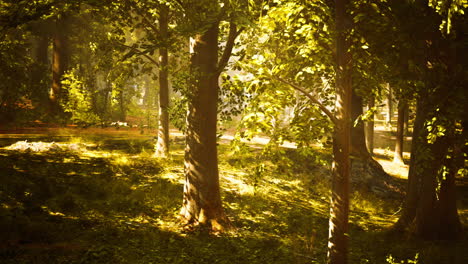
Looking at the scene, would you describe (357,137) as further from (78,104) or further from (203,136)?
(78,104)

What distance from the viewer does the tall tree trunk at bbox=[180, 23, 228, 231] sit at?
29.5 ft

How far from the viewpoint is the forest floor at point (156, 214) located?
7.43 metres

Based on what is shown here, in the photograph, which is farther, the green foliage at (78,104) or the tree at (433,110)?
the green foliage at (78,104)

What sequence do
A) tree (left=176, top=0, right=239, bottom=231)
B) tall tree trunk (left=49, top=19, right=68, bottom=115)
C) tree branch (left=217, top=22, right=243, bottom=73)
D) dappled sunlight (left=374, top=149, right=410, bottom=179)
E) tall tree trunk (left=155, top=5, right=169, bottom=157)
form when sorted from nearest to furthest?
tree branch (left=217, top=22, right=243, bottom=73) < tree (left=176, top=0, right=239, bottom=231) < tall tree trunk (left=155, top=5, right=169, bottom=157) < dappled sunlight (left=374, top=149, right=410, bottom=179) < tall tree trunk (left=49, top=19, right=68, bottom=115)

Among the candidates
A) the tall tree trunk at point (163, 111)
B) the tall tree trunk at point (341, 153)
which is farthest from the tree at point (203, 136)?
the tall tree trunk at point (163, 111)

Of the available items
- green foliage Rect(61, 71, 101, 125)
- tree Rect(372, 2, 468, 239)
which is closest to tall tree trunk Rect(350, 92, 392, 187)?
tree Rect(372, 2, 468, 239)

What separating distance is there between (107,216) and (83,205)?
913 mm

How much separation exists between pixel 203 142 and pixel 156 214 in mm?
2913

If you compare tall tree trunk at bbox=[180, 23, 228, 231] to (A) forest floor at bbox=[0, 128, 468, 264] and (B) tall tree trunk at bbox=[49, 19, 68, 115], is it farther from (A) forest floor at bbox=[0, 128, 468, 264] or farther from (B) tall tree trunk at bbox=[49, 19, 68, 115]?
(B) tall tree trunk at bbox=[49, 19, 68, 115]

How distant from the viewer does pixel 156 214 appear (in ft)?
32.3

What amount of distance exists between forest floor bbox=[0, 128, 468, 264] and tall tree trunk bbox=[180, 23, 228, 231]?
0.63m

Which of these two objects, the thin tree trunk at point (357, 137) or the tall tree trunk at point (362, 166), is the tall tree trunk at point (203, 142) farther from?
the thin tree trunk at point (357, 137)

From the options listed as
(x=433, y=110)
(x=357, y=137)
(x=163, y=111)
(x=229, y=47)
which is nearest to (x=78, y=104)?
(x=163, y=111)

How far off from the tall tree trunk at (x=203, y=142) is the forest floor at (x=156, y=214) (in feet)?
2.07
